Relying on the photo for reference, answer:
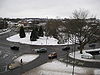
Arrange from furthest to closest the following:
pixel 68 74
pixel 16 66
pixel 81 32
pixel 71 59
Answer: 1. pixel 81 32
2. pixel 71 59
3. pixel 16 66
4. pixel 68 74

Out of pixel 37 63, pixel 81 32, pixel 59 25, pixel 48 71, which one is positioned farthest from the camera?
pixel 59 25

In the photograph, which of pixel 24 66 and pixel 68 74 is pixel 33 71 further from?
pixel 68 74

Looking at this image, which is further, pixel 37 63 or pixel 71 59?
pixel 71 59

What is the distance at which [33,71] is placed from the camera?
20656 millimetres

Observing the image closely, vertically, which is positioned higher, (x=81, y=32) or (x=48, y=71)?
(x=81, y=32)

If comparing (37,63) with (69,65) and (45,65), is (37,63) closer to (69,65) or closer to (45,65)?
(45,65)

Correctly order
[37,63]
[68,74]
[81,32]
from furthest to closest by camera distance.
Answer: [81,32], [37,63], [68,74]

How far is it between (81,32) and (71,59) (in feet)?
24.1

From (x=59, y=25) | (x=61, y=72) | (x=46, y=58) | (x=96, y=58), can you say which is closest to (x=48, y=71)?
(x=61, y=72)

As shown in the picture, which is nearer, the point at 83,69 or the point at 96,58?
the point at 83,69

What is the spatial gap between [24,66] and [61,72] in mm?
6005

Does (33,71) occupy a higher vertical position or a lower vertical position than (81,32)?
lower

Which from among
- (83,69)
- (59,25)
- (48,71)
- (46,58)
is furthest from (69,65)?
(59,25)

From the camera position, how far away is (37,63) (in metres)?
24.3
